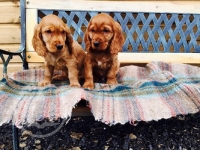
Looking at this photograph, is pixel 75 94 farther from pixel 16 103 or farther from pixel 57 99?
pixel 16 103

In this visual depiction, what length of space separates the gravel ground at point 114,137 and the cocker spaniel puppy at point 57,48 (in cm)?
57

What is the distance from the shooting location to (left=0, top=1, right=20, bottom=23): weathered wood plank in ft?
9.20

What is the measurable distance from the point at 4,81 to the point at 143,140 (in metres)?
1.19

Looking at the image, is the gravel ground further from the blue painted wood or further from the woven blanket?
the blue painted wood

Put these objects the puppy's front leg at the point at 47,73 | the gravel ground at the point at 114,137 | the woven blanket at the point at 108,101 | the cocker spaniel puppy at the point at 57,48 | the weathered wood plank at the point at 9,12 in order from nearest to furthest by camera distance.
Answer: the woven blanket at the point at 108,101, the cocker spaniel puppy at the point at 57,48, the puppy's front leg at the point at 47,73, the gravel ground at the point at 114,137, the weathered wood plank at the point at 9,12

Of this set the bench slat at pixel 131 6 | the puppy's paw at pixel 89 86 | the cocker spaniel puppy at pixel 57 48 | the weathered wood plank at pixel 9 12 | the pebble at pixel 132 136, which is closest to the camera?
the cocker spaniel puppy at pixel 57 48

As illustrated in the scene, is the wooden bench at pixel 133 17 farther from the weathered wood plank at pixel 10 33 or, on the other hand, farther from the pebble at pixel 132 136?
the pebble at pixel 132 136

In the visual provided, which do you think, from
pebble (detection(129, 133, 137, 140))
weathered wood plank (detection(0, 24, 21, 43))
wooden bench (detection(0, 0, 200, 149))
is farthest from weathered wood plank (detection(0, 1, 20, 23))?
pebble (detection(129, 133, 137, 140))

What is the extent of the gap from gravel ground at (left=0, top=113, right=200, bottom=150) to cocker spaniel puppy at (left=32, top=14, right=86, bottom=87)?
22.4 inches

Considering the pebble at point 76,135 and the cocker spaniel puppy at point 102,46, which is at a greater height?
the cocker spaniel puppy at point 102,46

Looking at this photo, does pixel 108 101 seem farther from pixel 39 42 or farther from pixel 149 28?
pixel 149 28

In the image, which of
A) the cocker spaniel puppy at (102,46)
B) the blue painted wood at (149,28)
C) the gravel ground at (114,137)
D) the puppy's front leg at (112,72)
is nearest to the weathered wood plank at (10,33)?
the blue painted wood at (149,28)

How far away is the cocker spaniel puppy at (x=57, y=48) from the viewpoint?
1.80m

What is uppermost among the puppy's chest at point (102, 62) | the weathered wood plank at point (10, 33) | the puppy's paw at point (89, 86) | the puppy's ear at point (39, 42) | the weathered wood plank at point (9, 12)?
the weathered wood plank at point (9, 12)
